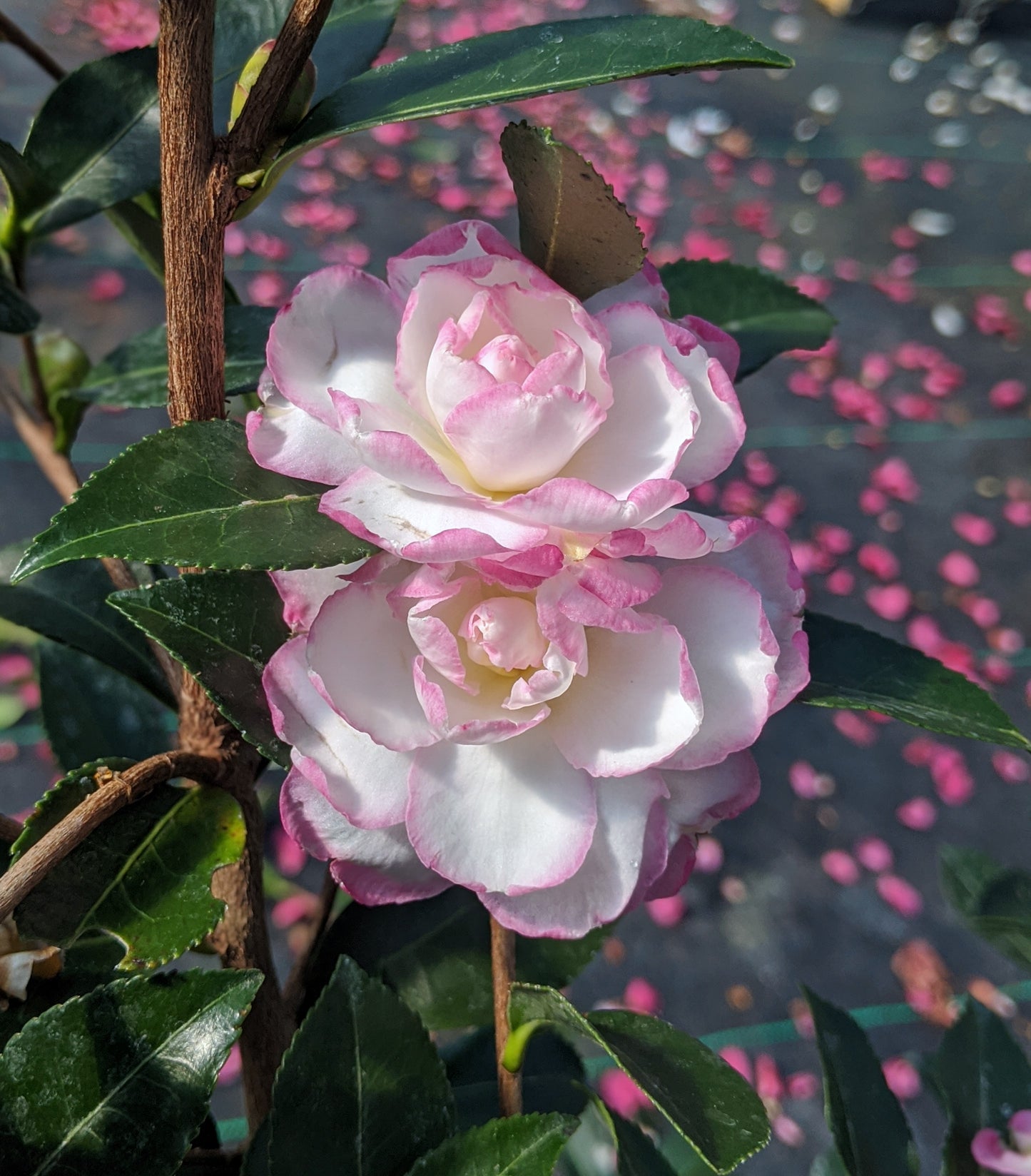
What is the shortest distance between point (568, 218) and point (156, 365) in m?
0.34

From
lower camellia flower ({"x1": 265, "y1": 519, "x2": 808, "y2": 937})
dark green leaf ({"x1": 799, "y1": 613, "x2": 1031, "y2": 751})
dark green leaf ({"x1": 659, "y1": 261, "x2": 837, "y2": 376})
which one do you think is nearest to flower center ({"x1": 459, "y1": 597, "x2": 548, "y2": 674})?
lower camellia flower ({"x1": 265, "y1": 519, "x2": 808, "y2": 937})

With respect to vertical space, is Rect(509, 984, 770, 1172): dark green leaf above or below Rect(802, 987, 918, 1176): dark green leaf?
above

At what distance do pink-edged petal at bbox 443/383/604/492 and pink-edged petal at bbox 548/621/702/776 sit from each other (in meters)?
0.06

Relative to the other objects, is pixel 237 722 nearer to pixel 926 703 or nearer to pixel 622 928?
pixel 926 703

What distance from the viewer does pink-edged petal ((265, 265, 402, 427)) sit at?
30 centimetres

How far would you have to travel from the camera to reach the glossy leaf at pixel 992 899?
57 cm

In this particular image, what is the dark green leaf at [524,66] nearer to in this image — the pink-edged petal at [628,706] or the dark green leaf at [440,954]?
the pink-edged petal at [628,706]

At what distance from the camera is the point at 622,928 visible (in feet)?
5.75

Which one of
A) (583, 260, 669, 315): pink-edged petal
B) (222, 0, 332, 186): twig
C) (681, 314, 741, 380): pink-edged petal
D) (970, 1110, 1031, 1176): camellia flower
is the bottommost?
(970, 1110, 1031, 1176): camellia flower

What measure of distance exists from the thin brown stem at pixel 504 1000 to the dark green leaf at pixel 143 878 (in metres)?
0.11

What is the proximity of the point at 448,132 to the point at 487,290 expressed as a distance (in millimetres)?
3085

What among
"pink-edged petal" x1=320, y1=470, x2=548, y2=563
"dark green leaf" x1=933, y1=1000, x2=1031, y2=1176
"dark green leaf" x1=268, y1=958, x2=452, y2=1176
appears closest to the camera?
"pink-edged petal" x1=320, y1=470, x2=548, y2=563

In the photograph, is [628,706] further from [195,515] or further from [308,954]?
[308,954]

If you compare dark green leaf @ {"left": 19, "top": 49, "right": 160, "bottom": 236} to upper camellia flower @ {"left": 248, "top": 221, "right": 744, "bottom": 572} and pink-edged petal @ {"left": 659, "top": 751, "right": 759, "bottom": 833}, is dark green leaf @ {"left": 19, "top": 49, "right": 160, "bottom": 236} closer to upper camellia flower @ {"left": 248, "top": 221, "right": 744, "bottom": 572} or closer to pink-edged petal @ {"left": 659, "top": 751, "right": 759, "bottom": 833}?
upper camellia flower @ {"left": 248, "top": 221, "right": 744, "bottom": 572}
